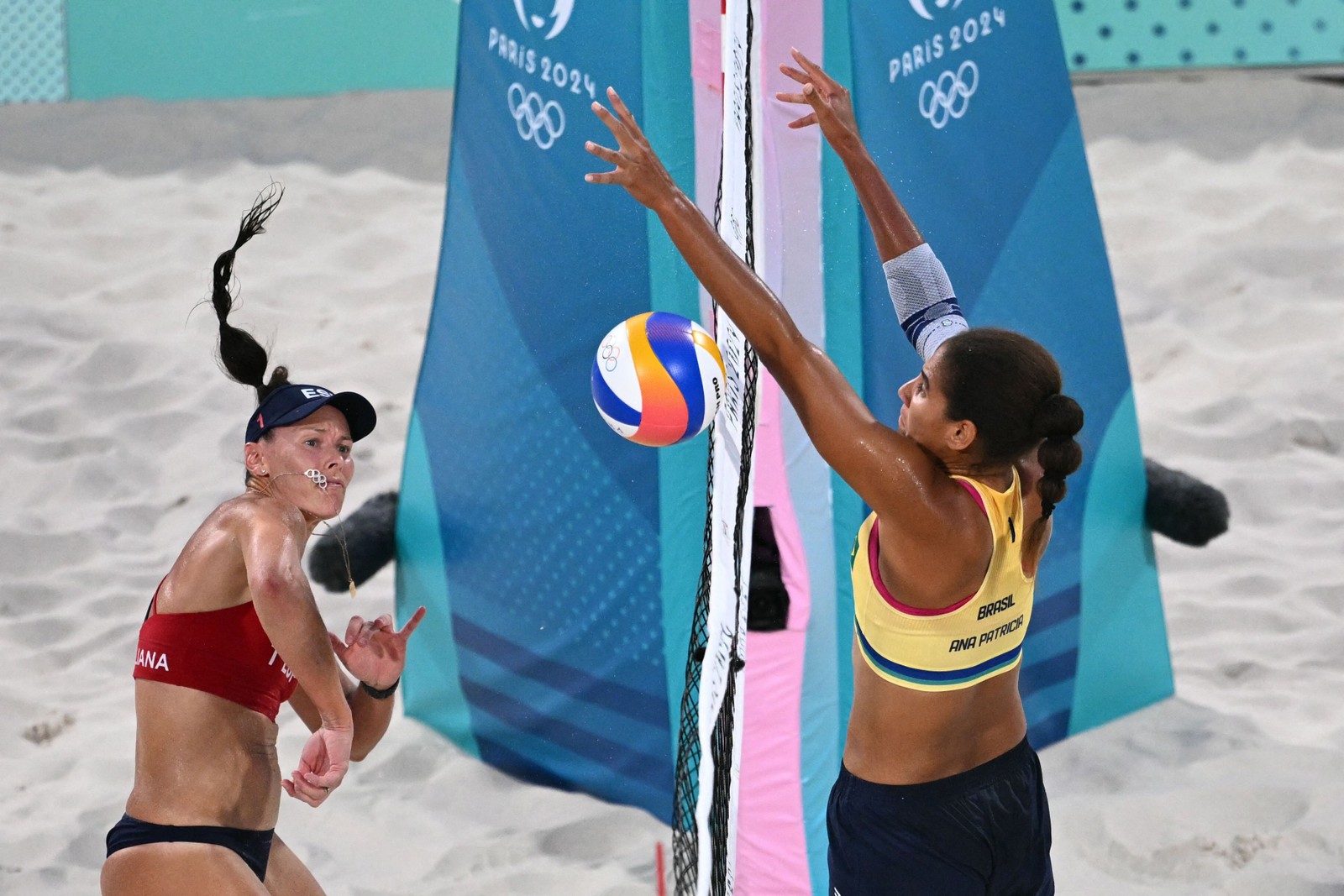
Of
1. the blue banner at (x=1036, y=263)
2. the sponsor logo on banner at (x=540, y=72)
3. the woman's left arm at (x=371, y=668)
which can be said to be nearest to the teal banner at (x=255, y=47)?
the sponsor logo on banner at (x=540, y=72)

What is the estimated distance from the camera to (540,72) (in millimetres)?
3617

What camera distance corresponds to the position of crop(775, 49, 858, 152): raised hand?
266 cm

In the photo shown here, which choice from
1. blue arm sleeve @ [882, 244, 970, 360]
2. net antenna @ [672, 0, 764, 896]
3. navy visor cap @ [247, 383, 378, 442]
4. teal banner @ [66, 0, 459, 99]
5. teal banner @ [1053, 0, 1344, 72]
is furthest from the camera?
teal banner @ [66, 0, 459, 99]

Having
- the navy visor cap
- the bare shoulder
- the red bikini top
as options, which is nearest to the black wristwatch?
the red bikini top

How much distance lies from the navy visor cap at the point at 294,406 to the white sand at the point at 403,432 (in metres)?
1.53

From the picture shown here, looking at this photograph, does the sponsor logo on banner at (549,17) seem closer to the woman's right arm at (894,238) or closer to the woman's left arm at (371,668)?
the woman's right arm at (894,238)

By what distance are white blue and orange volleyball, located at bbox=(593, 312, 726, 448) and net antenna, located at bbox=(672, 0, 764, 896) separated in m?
0.15

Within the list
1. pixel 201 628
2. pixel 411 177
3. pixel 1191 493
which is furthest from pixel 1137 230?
pixel 201 628

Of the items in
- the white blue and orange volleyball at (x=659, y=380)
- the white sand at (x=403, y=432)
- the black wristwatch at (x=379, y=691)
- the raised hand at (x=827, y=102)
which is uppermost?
the raised hand at (x=827, y=102)

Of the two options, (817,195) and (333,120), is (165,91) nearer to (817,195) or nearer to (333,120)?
(333,120)

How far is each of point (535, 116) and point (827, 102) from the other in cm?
119

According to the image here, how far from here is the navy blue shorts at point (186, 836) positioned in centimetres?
241

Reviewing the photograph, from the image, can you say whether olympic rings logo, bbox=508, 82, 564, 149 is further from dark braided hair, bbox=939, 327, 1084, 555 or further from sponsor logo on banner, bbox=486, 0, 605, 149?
dark braided hair, bbox=939, 327, 1084, 555

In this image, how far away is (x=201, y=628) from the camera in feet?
8.07
